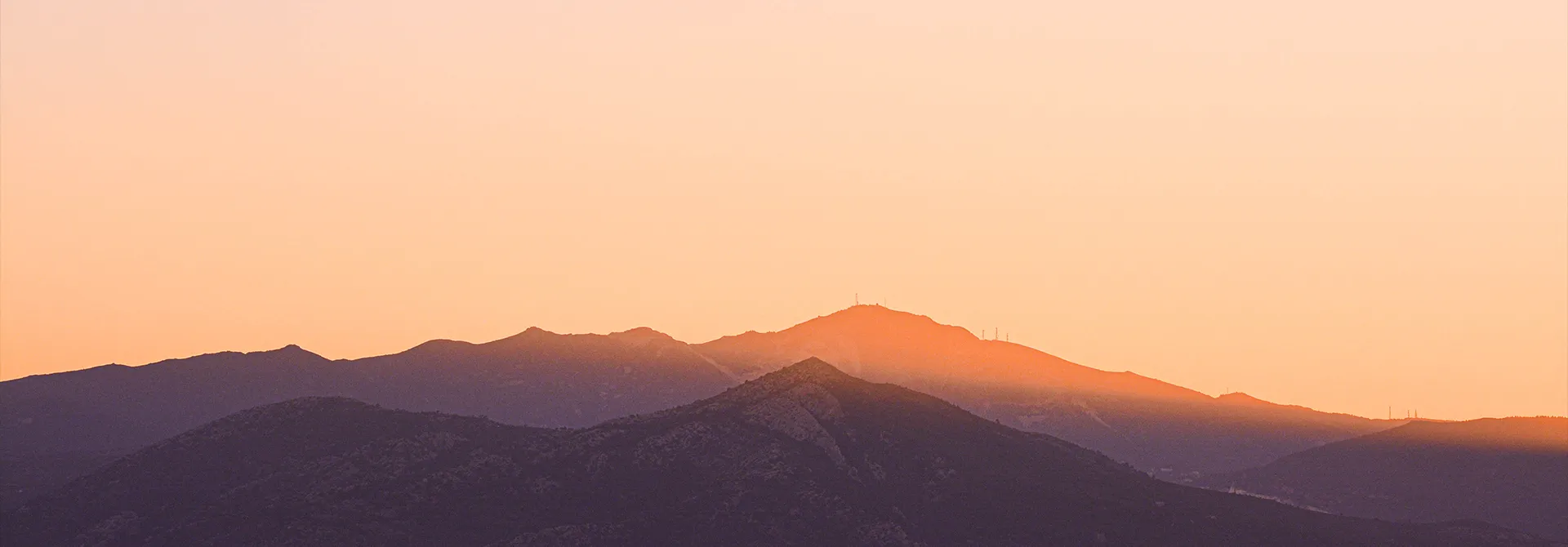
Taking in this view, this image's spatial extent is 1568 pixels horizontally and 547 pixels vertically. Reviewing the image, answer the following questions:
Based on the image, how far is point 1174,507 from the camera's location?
5851 inches

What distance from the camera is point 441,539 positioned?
13262 centimetres

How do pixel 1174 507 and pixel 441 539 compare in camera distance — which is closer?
pixel 441 539

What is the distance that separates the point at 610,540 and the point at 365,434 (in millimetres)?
41154

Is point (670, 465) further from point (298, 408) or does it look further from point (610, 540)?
point (298, 408)

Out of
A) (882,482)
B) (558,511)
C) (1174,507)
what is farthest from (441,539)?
(1174,507)

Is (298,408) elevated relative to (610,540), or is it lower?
elevated

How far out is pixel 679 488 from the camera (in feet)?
470

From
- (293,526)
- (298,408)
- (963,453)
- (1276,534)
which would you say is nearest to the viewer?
(293,526)

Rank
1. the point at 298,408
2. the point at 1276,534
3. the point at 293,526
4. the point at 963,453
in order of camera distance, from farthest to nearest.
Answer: the point at 298,408
the point at 963,453
the point at 1276,534
the point at 293,526

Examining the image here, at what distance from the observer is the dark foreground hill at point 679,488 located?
13538 cm

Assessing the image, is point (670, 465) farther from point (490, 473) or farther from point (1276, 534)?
point (1276, 534)

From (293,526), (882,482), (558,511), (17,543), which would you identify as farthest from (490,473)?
(17,543)

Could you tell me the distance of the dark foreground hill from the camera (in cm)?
13538

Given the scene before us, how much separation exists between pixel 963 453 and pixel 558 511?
41370 millimetres
